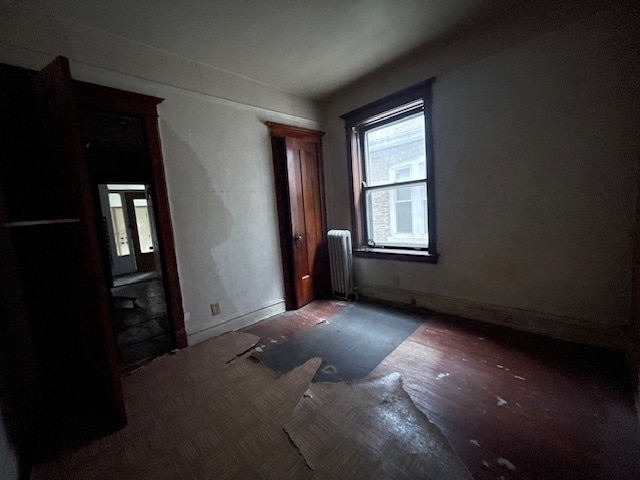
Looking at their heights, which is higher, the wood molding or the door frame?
the wood molding

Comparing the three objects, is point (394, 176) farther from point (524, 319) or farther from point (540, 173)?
point (524, 319)

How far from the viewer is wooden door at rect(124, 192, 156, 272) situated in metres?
7.32

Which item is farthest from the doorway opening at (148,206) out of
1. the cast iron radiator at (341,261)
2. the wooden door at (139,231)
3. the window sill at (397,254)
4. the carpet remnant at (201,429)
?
the window sill at (397,254)

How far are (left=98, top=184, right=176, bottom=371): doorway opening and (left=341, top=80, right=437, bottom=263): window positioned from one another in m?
2.47

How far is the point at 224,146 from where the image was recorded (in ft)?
8.89

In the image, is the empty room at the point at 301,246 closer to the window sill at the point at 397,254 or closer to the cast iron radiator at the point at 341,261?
the window sill at the point at 397,254

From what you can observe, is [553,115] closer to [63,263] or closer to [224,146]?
[224,146]

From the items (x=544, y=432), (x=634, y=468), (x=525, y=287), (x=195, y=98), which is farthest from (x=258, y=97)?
(x=634, y=468)

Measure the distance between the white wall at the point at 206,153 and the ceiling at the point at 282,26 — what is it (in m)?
0.16

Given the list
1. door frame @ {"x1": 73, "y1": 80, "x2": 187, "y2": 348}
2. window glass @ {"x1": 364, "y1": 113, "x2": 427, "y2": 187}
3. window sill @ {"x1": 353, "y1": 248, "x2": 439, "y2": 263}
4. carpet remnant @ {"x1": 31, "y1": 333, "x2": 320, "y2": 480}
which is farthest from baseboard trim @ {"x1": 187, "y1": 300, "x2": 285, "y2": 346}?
window glass @ {"x1": 364, "y1": 113, "x2": 427, "y2": 187}

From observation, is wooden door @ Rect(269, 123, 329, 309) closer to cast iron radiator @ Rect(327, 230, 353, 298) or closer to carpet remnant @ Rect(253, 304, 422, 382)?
cast iron radiator @ Rect(327, 230, 353, 298)

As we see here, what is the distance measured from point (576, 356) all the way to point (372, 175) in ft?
8.54

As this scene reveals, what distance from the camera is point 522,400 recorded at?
1.55 meters

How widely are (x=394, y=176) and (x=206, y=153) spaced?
7.09ft
